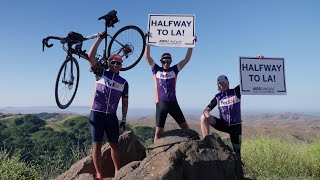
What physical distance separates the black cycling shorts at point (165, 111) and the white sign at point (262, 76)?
156cm

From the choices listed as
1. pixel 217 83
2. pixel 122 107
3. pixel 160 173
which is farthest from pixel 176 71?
pixel 160 173

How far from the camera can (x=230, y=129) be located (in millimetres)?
7723

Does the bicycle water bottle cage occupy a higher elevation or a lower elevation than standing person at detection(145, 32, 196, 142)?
higher

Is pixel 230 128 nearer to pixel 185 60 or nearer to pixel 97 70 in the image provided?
pixel 185 60

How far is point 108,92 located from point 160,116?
1.36m

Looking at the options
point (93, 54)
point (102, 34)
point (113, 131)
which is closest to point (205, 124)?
point (113, 131)

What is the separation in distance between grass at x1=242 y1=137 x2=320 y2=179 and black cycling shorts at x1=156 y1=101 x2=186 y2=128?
327cm

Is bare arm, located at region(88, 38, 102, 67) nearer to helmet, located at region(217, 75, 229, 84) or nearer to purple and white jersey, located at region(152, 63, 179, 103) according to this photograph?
purple and white jersey, located at region(152, 63, 179, 103)

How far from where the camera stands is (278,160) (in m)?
10.8

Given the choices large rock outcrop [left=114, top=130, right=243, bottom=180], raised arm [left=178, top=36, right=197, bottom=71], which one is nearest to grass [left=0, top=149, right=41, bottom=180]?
large rock outcrop [left=114, top=130, right=243, bottom=180]

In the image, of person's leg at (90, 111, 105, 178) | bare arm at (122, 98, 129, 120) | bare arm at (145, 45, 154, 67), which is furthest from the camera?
bare arm at (145, 45, 154, 67)

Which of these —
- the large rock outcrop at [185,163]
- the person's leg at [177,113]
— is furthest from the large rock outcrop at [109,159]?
the large rock outcrop at [185,163]

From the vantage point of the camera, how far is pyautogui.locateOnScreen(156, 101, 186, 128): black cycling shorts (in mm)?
7403

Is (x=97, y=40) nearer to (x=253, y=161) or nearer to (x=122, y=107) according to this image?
(x=122, y=107)
